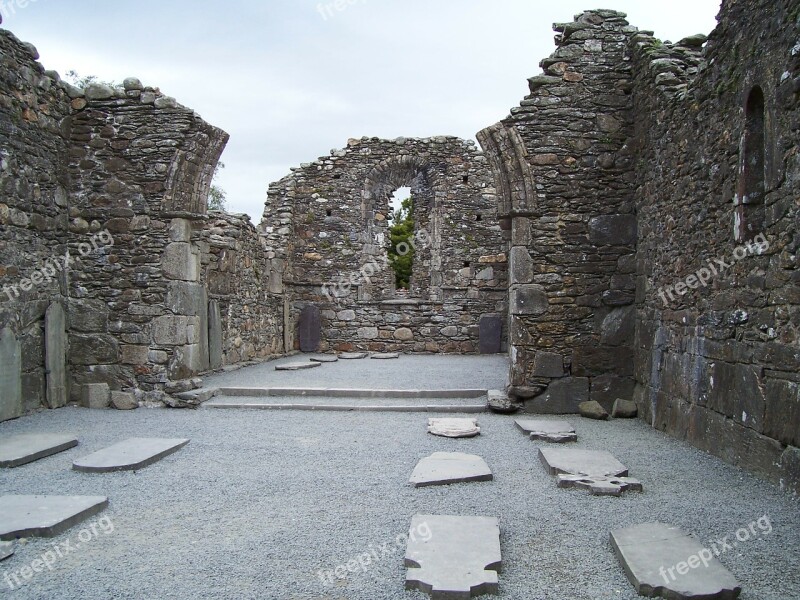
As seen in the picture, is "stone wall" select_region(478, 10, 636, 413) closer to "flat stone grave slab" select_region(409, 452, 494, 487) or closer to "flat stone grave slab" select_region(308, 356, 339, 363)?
"flat stone grave slab" select_region(409, 452, 494, 487)

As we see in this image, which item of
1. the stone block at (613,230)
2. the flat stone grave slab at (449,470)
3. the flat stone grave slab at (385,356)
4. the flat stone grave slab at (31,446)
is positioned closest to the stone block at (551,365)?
the stone block at (613,230)

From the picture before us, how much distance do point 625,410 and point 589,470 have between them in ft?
9.27

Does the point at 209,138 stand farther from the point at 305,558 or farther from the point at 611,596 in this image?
the point at 611,596

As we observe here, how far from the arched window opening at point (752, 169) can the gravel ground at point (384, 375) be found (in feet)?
15.4

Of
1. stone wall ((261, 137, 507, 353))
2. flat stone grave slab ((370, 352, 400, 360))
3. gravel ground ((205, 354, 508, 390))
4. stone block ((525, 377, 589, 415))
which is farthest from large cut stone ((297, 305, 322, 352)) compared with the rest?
stone block ((525, 377, 589, 415))

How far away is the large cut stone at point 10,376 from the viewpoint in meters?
6.89

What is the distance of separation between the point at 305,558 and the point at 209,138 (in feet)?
21.5

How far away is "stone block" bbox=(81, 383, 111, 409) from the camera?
8.04 meters

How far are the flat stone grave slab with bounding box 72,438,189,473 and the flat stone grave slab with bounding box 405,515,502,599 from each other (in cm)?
275

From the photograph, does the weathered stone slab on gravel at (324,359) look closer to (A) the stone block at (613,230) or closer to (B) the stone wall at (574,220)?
(B) the stone wall at (574,220)

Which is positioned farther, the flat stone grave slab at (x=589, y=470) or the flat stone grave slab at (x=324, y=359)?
the flat stone grave slab at (x=324, y=359)

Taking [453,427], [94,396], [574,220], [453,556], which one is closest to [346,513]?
[453,556]

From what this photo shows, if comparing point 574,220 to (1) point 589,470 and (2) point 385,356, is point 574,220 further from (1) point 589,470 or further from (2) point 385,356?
(2) point 385,356

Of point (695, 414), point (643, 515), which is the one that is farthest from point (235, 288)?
point (643, 515)
